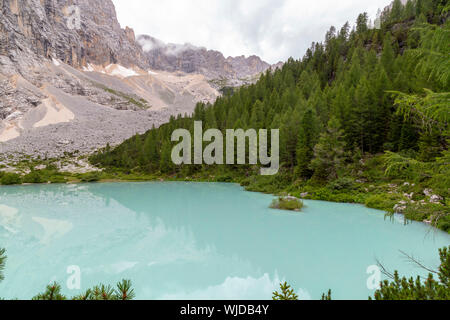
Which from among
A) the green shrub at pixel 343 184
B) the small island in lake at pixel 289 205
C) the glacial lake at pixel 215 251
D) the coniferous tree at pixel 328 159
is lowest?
the glacial lake at pixel 215 251

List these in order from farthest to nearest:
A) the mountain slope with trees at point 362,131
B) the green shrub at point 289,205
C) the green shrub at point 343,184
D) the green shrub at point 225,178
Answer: the green shrub at point 225,178 → the green shrub at point 343,184 → the green shrub at point 289,205 → the mountain slope with trees at point 362,131

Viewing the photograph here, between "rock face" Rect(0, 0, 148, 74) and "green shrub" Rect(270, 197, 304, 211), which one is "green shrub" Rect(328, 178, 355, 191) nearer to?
"green shrub" Rect(270, 197, 304, 211)

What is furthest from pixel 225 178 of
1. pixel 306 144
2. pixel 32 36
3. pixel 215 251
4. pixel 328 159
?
pixel 32 36

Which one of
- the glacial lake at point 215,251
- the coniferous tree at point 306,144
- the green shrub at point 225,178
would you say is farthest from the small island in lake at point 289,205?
the green shrub at point 225,178

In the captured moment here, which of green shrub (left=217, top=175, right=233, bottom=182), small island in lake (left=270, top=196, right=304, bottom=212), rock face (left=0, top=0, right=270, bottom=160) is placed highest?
rock face (left=0, top=0, right=270, bottom=160)

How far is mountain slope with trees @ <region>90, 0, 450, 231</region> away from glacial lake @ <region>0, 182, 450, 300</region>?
2.17 meters

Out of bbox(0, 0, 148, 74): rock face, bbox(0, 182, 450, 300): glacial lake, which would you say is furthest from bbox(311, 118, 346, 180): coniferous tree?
bbox(0, 0, 148, 74): rock face

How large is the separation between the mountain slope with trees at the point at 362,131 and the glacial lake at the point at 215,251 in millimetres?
2168

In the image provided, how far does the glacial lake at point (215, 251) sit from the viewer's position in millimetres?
7230

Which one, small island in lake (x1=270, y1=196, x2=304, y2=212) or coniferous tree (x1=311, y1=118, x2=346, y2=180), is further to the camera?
coniferous tree (x1=311, y1=118, x2=346, y2=180)

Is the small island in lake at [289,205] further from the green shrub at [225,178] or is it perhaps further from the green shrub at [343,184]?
the green shrub at [225,178]

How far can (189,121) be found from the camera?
7006 cm

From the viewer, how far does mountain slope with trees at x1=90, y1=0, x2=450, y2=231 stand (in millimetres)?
4414
